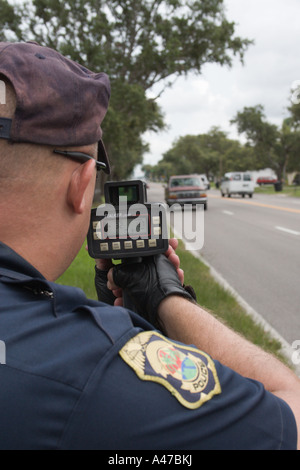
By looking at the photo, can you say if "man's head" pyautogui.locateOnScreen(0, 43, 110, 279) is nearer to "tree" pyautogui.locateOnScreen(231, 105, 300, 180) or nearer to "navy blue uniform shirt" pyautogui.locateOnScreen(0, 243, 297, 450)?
"navy blue uniform shirt" pyautogui.locateOnScreen(0, 243, 297, 450)

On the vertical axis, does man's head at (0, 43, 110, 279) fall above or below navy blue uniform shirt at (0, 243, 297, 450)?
above

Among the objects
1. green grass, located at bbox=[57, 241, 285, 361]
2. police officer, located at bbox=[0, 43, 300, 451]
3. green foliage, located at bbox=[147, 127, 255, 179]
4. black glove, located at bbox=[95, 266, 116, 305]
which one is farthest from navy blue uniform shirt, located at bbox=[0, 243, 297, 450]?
green foliage, located at bbox=[147, 127, 255, 179]

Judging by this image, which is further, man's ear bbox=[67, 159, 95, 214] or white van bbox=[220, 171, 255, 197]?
white van bbox=[220, 171, 255, 197]

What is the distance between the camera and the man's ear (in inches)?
43.5

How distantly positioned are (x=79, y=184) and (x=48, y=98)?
0.21 meters

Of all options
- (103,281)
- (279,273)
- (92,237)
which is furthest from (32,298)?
(279,273)

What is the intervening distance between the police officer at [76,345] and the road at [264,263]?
12.7ft

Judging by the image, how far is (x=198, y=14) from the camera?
25203 mm

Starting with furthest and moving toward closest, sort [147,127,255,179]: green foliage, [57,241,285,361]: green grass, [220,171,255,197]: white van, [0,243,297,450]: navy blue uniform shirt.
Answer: [147,127,255,179]: green foliage, [220,171,255,197]: white van, [57,241,285,361]: green grass, [0,243,297,450]: navy blue uniform shirt

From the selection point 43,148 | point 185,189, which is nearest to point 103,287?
point 43,148

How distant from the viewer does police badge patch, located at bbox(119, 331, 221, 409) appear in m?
0.91

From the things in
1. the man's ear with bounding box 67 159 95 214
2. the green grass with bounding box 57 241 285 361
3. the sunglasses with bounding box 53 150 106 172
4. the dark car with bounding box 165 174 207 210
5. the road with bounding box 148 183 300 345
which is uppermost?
the sunglasses with bounding box 53 150 106 172

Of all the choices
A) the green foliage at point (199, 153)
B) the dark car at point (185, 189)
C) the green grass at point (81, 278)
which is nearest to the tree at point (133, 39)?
the dark car at point (185, 189)
